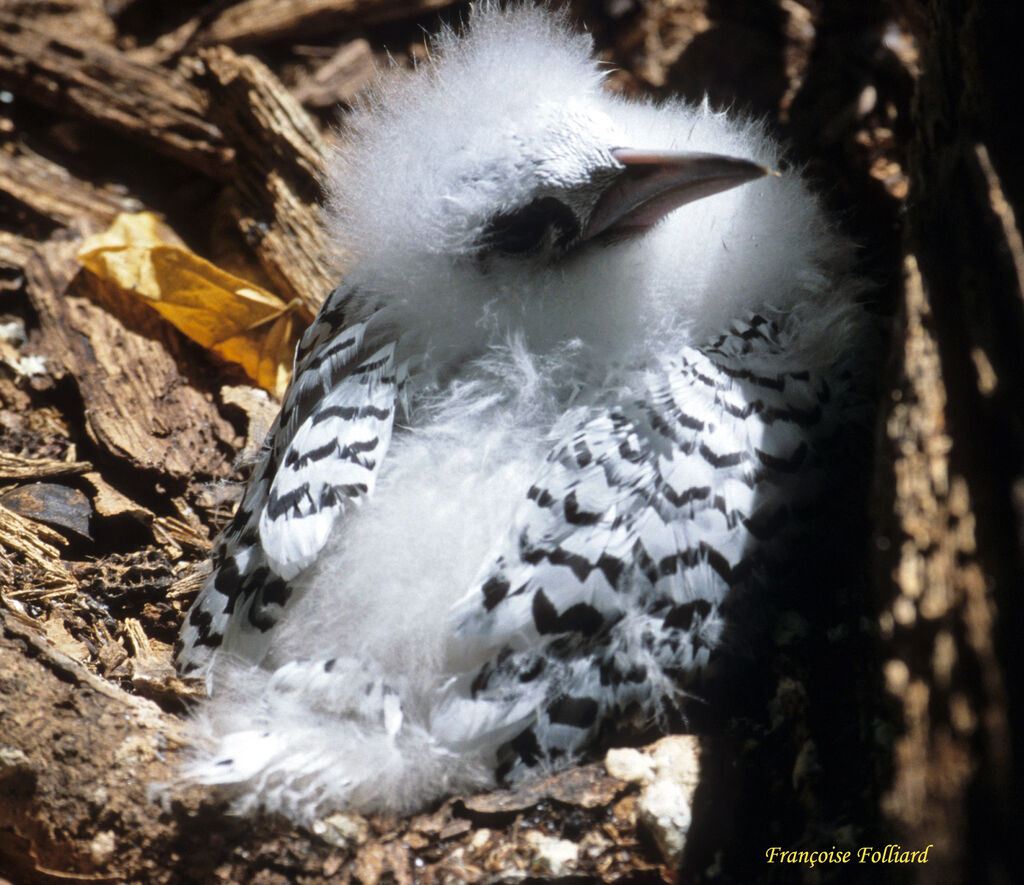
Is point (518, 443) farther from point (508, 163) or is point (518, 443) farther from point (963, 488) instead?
point (963, 488)

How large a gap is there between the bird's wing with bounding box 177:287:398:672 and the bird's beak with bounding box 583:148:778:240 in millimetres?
542

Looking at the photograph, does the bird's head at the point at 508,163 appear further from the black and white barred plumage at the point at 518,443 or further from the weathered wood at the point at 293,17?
the weathered wood at the point at 293,17

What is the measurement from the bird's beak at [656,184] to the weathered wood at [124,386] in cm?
140

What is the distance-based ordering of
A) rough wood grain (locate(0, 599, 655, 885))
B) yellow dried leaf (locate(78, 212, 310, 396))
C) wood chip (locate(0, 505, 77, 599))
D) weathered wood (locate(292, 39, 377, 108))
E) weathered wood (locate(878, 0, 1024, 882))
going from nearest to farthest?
weathered wood (locate(878, 0, 1024, 882)) < rough wood grain (locate(0, 599, 655, 885)) < wood chip (locate(0, 505, 77, 599)) < yellow dried leaf (locate(78, 212, 310, 396)) < weathered wood (locate(292, 39, 377, 108))

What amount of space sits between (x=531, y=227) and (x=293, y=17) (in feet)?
6.89

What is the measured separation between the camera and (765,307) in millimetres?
1831

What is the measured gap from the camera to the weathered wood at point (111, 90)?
3.12m

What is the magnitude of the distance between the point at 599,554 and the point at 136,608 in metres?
1.32

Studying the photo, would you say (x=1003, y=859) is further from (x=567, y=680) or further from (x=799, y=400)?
(x=799, y=400)

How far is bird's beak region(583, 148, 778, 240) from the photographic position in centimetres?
165

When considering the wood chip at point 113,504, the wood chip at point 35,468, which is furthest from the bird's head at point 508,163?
the wood chip at point 35,468

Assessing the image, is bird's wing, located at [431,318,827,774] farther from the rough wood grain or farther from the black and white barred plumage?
the rough wood grain

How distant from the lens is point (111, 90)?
3143 millimetres

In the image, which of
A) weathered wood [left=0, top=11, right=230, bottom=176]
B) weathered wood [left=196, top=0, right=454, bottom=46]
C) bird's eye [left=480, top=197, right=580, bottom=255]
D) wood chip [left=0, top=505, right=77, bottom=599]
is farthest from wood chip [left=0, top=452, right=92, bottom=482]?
weathered wood [left=196, top=0, right=454, bottom=46]
